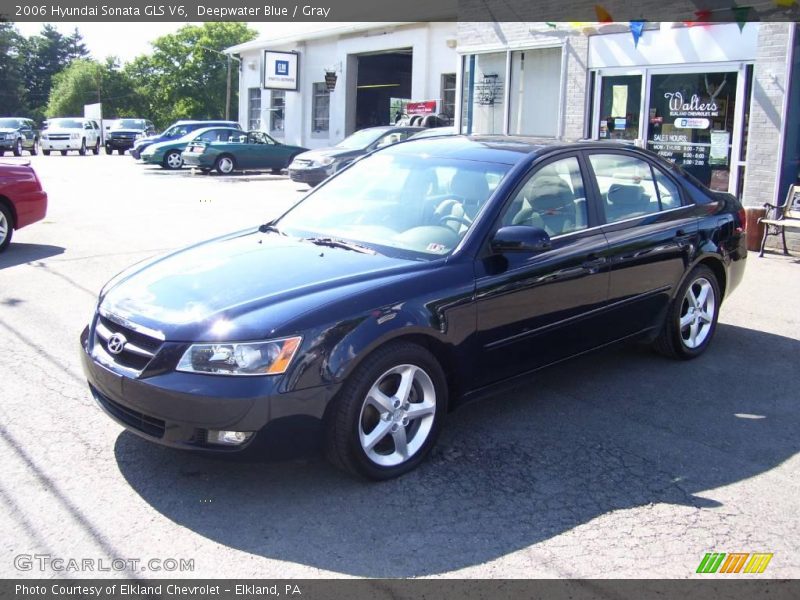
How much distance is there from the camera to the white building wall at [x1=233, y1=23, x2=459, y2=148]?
26578mm

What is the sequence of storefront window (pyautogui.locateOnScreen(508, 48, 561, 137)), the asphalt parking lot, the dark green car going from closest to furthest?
the asphalt parking lot < storefront window (pyautogui.locateOnScreen(508, 48, 561, 137)) < the dark green car

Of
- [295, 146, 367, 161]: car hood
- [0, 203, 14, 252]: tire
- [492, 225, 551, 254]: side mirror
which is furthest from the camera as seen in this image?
[295, 146, 367, 161]: car hood

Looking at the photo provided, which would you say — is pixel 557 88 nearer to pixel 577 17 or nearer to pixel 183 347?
pixel 577 17

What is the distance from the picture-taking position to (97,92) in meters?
80.1

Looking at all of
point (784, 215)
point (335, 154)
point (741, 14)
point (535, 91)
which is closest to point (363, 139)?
point (335, 154)

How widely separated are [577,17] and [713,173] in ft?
12.8

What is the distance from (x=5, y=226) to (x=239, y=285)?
739cm

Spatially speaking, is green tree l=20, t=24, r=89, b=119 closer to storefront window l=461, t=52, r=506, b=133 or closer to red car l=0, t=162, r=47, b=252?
storefront window l=461, t=52, r=506, b=133

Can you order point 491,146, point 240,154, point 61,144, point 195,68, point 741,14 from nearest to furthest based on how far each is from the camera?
1. point 491,146
2. point 741,14
3. point 240,154
4. point 61,144
5. point 195,68

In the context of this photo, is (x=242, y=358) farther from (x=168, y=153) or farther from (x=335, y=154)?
(x=168, y=153)

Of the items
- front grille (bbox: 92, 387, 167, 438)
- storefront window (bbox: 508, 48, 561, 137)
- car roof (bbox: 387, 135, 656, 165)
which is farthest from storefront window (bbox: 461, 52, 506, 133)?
front grille (bbox: 92, 387, 167, 438)

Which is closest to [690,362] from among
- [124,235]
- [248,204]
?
[124,235]

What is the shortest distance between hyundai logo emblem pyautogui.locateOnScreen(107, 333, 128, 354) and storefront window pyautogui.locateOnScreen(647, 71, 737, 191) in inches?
416
